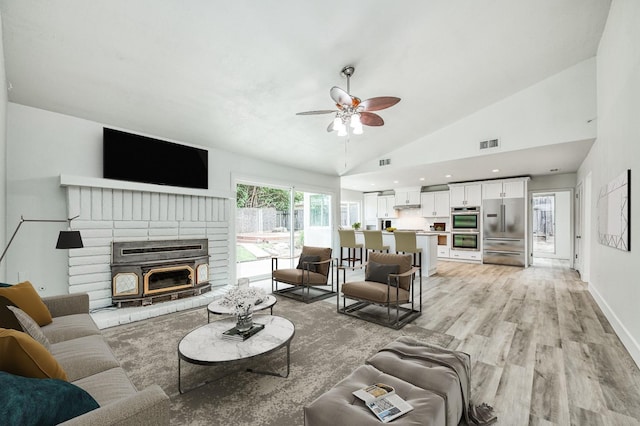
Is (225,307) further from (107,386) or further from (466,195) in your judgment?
(466,195)

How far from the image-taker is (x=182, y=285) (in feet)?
14.3

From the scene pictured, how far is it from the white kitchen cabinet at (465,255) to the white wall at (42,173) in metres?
8.86

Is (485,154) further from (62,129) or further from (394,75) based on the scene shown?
(62,129)

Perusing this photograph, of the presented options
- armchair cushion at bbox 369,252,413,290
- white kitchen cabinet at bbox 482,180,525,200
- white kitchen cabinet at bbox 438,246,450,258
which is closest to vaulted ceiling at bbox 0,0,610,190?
armchair cushion at bbox 369,252,413,290

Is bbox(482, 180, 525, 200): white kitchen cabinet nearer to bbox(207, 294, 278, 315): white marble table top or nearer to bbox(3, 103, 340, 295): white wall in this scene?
bbox(207, 294, 278, 315): white marble table top

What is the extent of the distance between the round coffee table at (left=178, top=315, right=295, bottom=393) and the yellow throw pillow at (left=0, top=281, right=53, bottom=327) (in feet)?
3.61

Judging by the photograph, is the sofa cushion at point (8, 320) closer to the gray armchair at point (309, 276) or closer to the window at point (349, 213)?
the gray armchair at point (309, 276)

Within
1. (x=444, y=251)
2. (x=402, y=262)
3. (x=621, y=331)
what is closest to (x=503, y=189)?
(x=444, y=251)

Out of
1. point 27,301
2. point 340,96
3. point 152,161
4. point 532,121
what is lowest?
Answer: point 27,301

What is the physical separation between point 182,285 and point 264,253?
6.74 ft

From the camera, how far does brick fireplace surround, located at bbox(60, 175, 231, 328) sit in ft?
11.6

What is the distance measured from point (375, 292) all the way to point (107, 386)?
270cm

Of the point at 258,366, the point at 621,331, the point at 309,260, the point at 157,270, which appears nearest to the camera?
the point at 258,366

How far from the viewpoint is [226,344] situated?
85.3 inches
